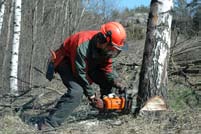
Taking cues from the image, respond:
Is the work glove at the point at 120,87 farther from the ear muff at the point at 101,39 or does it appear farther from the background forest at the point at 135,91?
the ear muff at the point at 101,39

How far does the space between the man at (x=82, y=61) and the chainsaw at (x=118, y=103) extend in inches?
3.9

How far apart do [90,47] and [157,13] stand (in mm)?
1084

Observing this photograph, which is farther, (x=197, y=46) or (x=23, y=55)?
(x=23, y=55)

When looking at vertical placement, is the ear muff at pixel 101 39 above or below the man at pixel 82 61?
above

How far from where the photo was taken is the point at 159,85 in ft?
18.6

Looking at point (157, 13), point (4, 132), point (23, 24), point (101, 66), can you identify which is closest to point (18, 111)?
point (4, 132)

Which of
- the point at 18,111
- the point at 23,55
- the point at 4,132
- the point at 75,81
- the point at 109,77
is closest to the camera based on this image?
the point at 4,132

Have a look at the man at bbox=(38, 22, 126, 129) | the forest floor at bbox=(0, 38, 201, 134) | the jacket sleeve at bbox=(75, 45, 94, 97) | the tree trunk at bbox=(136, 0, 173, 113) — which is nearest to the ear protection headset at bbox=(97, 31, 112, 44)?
the man at bbox=(38, 22, 126, 129)

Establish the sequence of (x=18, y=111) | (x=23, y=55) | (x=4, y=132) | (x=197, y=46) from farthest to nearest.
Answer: (x=23, y=55) → (x=197, y=46) → (x=18, y=111) → (x=4, y=132)

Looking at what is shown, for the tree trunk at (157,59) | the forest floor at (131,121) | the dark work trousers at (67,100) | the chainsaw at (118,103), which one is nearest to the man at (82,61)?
the dark work trousers at (67,100)

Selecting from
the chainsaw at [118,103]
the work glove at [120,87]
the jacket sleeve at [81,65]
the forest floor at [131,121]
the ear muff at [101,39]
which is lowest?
the forest floor at [131,121]

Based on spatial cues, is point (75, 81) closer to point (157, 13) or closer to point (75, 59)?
point (75, 59)

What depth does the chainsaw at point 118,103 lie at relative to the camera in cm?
562

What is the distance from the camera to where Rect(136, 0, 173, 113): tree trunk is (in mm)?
5676
